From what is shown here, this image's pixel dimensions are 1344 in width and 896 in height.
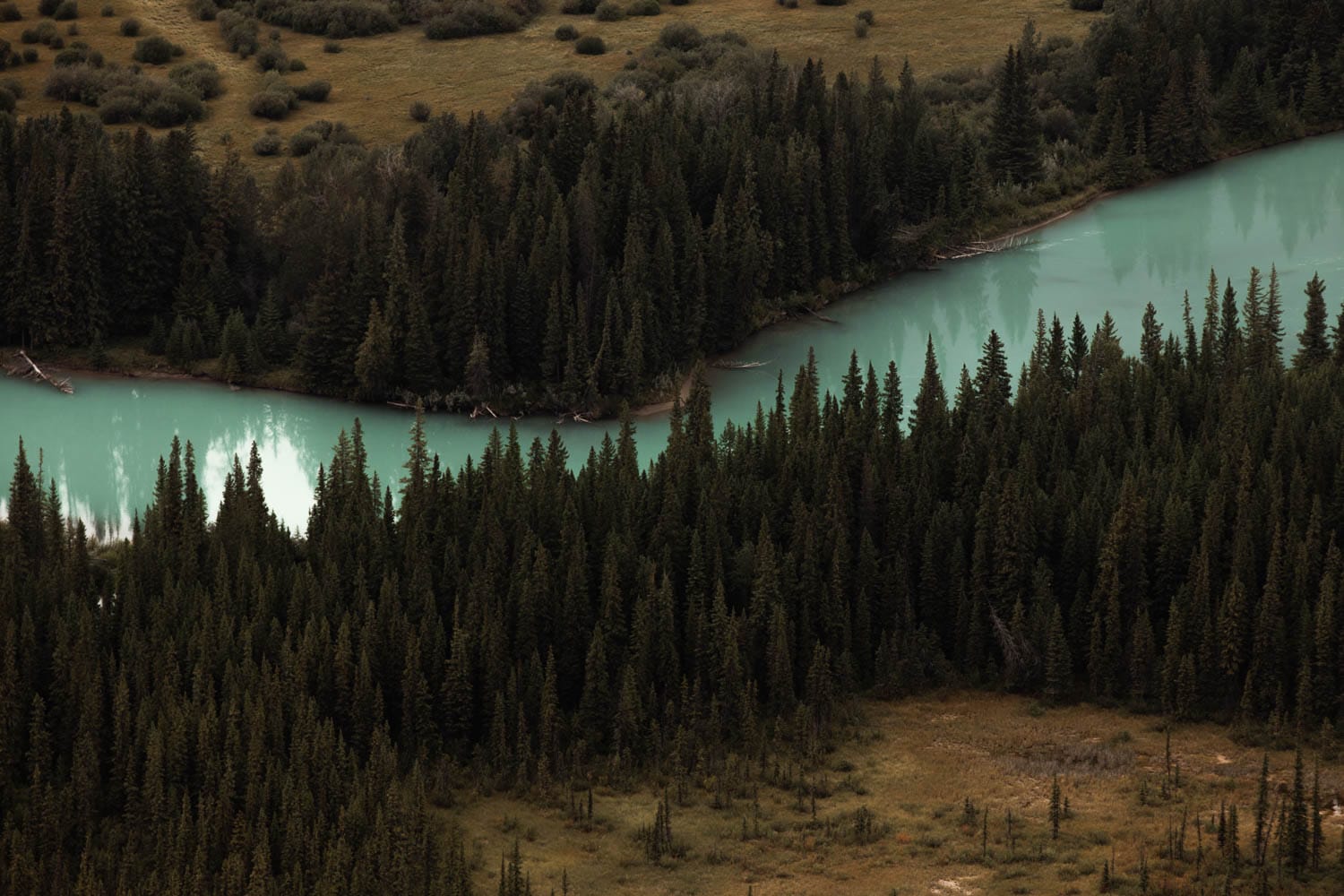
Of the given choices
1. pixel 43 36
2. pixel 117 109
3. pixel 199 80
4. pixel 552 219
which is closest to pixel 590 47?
pixel 199 80

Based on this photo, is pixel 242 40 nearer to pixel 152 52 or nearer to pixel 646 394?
pixel 152 52

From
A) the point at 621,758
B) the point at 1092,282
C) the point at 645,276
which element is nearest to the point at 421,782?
the point at 621,758

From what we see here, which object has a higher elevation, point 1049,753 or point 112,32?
point 112,32

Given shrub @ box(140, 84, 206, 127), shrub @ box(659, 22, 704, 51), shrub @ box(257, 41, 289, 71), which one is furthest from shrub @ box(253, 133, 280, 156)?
shrub @ box(659, 22, 704, 51)

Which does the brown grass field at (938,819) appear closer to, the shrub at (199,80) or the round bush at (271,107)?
the round bush at (271,107)

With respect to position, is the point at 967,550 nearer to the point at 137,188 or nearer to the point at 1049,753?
the point at 1049,753

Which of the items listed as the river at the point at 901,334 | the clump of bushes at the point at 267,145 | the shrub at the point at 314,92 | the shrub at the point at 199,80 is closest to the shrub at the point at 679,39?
the shrub at the point at 314,92
